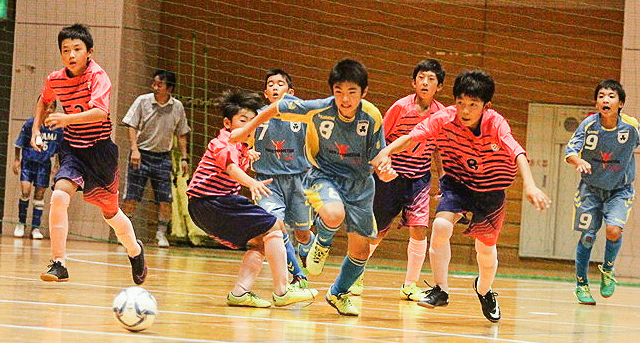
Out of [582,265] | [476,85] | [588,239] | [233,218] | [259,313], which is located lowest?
[259,313]

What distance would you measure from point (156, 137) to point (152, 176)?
513 millimetres

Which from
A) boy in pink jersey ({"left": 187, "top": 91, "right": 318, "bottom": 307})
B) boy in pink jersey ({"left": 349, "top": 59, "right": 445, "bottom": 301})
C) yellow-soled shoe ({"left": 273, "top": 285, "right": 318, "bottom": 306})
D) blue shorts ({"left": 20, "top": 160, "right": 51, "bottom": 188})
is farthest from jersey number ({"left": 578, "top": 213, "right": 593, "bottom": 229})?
blue shorts ({"left": 20, "top": 160, "right": 51, "bottom": 188})

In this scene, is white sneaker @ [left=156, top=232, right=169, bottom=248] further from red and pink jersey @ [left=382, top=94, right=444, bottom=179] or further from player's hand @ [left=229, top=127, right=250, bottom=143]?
player's hand @ [left=229, top=127, right=250, bottom=143]

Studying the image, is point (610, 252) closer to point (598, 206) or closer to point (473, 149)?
point (598, 206)

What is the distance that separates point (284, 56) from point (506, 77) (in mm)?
3216

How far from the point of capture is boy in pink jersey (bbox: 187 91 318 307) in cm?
666

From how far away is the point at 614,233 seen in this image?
8.80 metres

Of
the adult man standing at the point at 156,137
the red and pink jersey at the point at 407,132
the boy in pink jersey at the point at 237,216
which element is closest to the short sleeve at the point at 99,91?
the boy in pink jersey at the point at 237,216

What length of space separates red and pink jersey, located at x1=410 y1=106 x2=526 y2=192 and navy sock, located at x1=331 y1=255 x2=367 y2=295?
900mm

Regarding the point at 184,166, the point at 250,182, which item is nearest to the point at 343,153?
the point at 250,182

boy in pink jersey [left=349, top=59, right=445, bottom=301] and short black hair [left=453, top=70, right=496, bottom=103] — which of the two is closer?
short black hair [left=453, top=70, right=496, bottom=103]

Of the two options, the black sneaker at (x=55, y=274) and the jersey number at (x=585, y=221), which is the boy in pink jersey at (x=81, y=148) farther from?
the jersey number at (x=585, y=221)

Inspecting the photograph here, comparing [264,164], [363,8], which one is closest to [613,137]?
[264,164]

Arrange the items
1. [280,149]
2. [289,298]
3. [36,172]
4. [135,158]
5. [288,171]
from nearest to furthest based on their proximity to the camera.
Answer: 1. [289,298]
2. [288,171]
3. [280,149]
4. [135,158]
5. [36,172]
